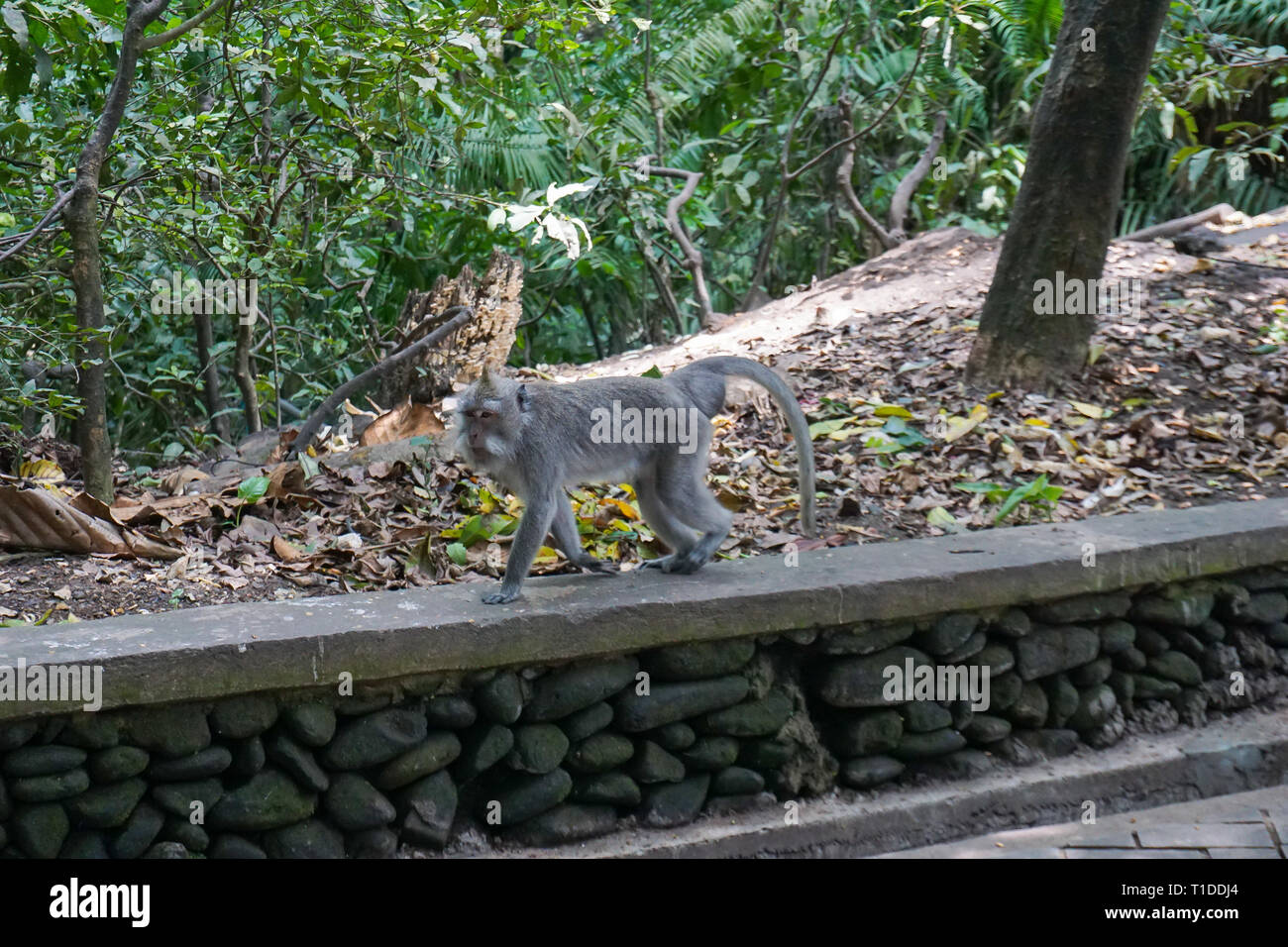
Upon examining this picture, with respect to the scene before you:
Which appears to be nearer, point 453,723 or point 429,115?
point 453,723

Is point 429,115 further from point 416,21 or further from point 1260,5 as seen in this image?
point 1260,5

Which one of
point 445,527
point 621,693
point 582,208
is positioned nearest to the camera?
point 621,693

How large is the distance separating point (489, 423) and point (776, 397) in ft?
3.69

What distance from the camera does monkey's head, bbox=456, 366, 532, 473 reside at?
4078 mm

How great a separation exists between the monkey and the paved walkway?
1.29 meters

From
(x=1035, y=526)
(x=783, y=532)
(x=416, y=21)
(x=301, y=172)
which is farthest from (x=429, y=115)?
(x=1035, y=526)

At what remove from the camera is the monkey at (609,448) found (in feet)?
13.5

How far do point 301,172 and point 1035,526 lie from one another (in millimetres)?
4259

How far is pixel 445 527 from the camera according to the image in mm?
5395

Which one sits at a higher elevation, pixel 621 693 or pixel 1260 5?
pixel 1260 5

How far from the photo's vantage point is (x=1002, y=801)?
4.32m

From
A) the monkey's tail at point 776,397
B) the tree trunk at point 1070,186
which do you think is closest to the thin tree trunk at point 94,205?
the monkey's tail at point 776,397

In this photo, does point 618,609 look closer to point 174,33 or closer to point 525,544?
point 525,544
